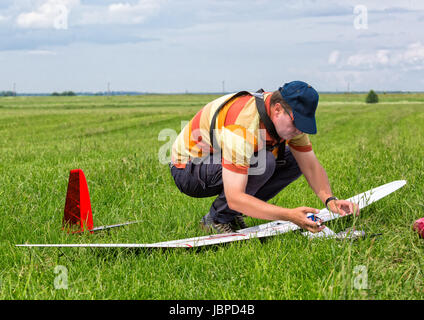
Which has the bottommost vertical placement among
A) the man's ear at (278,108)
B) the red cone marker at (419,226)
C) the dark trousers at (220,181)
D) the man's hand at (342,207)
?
the red cone marker at (419,226)

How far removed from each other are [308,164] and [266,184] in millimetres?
464

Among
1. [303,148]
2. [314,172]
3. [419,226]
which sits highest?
[303,148]

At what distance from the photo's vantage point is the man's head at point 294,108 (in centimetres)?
322

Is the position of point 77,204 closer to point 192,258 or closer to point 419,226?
point 192,258

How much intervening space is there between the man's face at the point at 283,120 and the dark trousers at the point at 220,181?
0.47 metres

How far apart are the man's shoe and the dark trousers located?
38 millimetres

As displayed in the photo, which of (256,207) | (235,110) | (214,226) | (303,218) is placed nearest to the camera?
(303,218)

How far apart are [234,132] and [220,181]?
2.87 ft

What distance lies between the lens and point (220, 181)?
13.4 ft

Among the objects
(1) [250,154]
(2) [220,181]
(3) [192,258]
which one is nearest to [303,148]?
(2) [220,181]

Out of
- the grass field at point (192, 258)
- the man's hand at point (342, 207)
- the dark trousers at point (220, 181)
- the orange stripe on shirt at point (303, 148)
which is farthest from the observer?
the orange stripe on shirt at point (303, 148)

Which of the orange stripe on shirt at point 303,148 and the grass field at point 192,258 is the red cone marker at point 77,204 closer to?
the grass field at point 192,258

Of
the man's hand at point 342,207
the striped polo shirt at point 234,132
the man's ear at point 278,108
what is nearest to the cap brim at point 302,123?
the man's ear at point 278,108
